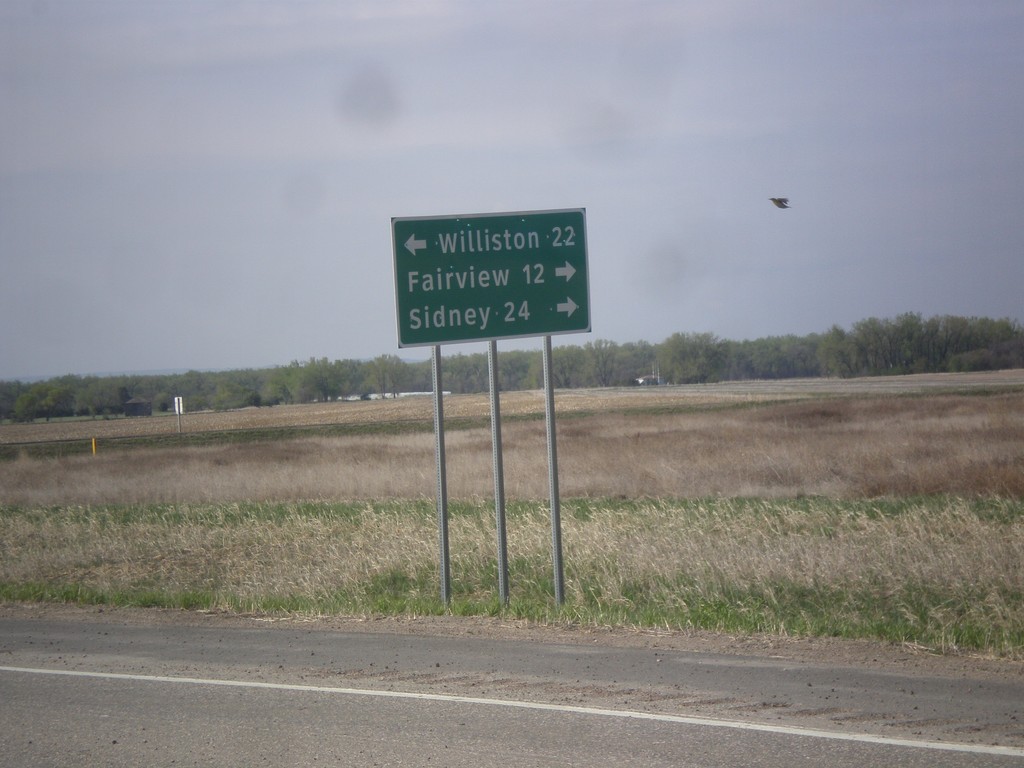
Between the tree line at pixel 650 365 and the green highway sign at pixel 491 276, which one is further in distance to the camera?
the tree line at pixel 650 365

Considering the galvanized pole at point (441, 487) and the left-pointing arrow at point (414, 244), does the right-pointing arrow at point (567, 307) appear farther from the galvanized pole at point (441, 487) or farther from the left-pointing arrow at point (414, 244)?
the left-pointing arrow at point (414, 244)

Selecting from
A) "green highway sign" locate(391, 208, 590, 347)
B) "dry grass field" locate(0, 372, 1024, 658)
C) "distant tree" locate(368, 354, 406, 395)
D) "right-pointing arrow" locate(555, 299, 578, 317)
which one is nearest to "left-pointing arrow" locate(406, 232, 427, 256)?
"green highway sign" locate(391, 208, 590, 347)

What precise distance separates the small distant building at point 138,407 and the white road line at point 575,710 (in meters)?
52.4

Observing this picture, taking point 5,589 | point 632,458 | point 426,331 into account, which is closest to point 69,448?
point 632,458

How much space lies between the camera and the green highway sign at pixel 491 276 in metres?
10.6

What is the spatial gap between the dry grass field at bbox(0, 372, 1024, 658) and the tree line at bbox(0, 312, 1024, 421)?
42112mm

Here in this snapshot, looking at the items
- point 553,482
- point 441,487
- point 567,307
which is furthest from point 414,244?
point 553,482

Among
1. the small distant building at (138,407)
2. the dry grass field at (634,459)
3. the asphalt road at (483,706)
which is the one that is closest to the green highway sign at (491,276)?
the asphalt road at (483,706)

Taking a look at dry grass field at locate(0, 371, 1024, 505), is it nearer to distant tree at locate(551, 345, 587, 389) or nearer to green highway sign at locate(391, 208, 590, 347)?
green highway sign at locate(391, 208, 590, 347)

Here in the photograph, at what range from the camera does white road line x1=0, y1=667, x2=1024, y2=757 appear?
5.51 metres

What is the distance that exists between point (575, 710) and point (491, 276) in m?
5.40

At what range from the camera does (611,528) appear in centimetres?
1611

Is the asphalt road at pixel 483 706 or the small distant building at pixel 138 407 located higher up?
the small distant building at pixel 138 407

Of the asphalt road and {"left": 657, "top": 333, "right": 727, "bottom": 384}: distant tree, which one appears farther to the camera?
{"left": 657, "top": 333, "right": 727, "bottom": 384}: distant tree
